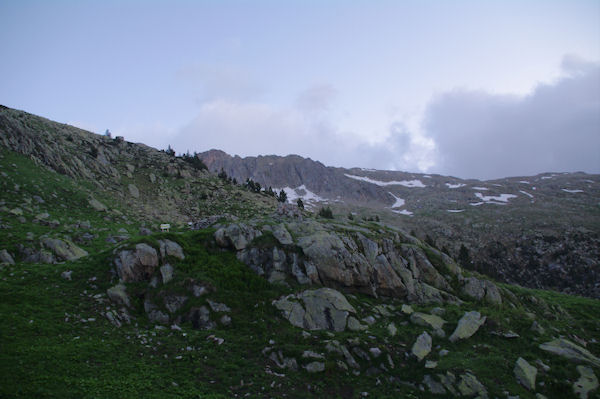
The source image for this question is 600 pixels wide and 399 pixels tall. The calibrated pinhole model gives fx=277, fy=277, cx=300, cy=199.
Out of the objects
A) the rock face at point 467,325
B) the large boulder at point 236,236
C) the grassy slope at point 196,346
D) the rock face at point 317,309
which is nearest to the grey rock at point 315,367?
the grassy slope at point 196,346

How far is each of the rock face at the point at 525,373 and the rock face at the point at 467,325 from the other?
115 inches

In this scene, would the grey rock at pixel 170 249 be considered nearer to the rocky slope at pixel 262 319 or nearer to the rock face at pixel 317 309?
the rocky slope at pixel 262 319

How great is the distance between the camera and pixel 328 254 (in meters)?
22.4

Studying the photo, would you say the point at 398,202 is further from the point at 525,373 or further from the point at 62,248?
the point at 62,248

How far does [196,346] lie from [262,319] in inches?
161

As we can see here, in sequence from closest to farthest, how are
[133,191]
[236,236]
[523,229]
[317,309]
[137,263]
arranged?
[317,309], [137,263], [236,236], [133,191], [523,229]

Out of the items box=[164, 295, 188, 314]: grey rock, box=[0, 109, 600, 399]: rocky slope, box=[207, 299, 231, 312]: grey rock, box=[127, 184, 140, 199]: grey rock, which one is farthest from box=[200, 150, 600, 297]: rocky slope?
box=[127, 184, 140, 199]: grey rock

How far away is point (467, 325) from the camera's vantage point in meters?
17.9

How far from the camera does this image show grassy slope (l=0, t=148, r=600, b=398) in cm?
1084

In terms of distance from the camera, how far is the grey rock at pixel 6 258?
1889 centimetres

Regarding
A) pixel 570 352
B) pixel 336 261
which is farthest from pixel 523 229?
pixel 336 261

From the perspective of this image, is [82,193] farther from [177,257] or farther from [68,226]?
[177,257]

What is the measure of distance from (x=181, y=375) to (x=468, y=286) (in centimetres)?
2548

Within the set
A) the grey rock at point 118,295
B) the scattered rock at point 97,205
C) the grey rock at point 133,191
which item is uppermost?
the grey rock at point 133,191
